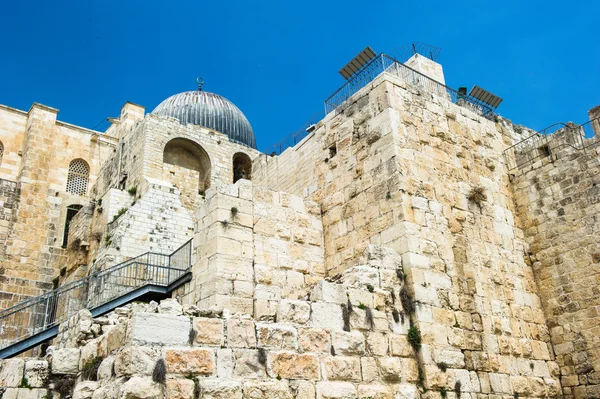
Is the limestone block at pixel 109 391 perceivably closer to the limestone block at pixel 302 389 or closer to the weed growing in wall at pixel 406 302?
the limestone block at pixel 302 389

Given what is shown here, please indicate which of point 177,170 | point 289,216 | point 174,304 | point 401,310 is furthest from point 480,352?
point 177,170

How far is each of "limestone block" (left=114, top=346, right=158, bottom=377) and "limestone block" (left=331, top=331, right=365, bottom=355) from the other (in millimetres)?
2450

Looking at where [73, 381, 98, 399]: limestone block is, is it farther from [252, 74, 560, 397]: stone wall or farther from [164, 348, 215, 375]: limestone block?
[252, 74, 560, 397]: stone wall

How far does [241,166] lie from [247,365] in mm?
18066

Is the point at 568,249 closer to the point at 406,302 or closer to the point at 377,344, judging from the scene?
the point at 406,302

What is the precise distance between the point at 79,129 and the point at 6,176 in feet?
11.9

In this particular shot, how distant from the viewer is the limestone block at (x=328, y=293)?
25.4 ft

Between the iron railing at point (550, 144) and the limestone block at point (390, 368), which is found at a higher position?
the iron railing at point (550, 144)

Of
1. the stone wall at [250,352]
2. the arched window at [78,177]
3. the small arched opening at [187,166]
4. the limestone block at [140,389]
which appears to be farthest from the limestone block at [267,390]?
the arched window at [78,177]

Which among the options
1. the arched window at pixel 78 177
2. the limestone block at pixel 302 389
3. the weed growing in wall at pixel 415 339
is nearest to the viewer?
the limestone block at pixel 302 389

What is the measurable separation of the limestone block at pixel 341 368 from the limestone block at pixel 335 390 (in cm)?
7

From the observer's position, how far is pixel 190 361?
6020 mm

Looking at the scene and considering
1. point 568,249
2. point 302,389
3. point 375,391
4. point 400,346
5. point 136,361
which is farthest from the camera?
point 568,249

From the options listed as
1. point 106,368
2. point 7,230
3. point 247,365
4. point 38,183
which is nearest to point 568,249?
point 247,365
